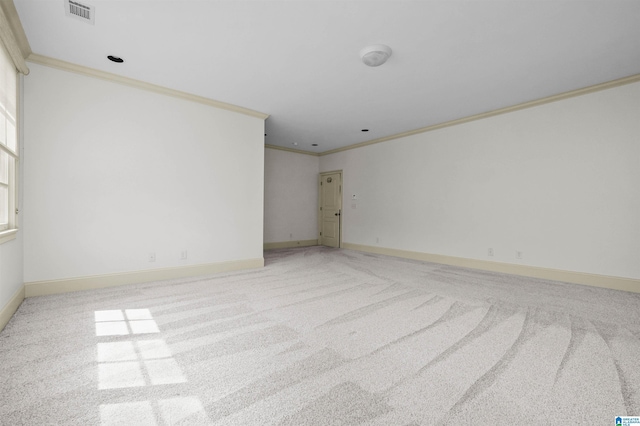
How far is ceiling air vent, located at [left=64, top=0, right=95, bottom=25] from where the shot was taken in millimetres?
2518

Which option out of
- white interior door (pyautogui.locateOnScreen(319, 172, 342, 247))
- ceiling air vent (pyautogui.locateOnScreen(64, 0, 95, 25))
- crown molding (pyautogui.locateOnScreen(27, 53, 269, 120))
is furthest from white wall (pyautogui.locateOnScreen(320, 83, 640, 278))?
ceiling air vent (pyautogui.locateOnScreen(64, 0, 95, 25))

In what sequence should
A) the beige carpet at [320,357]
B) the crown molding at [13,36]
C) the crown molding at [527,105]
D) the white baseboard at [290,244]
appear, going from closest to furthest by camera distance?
the beige carpet at [320,357] < the crown molding at [13,36] < the crown molding at [527,105] < the white baseboard at [290,244]

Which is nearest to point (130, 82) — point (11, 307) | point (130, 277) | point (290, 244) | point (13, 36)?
point (13, 36)

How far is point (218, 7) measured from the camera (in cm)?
253

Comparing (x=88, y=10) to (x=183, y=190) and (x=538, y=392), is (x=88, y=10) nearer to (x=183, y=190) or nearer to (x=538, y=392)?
(x=183, y=190)

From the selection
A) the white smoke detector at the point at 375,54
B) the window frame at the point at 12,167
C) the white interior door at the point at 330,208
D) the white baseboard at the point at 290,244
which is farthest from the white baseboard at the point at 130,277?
the white smoke detector at the point at 375,54

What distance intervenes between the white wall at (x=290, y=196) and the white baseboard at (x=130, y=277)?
268 cm

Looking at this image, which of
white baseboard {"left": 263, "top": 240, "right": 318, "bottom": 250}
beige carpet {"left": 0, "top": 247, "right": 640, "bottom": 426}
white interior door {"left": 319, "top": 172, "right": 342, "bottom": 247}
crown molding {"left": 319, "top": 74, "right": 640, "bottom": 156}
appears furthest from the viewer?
white interior door {"left": 319, "top": 172, "right": 342, "bottom": 247}

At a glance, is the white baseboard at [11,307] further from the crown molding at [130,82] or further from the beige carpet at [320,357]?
the crown molding at [130,82]

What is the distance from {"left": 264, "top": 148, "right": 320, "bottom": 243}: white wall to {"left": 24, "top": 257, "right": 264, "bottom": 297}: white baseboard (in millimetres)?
2682

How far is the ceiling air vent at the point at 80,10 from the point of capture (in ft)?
8.26

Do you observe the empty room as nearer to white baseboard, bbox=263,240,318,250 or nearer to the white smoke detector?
the white smoke detector

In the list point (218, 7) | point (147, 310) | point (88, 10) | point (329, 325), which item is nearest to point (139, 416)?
point (329, 325)

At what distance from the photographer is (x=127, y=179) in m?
3.99
